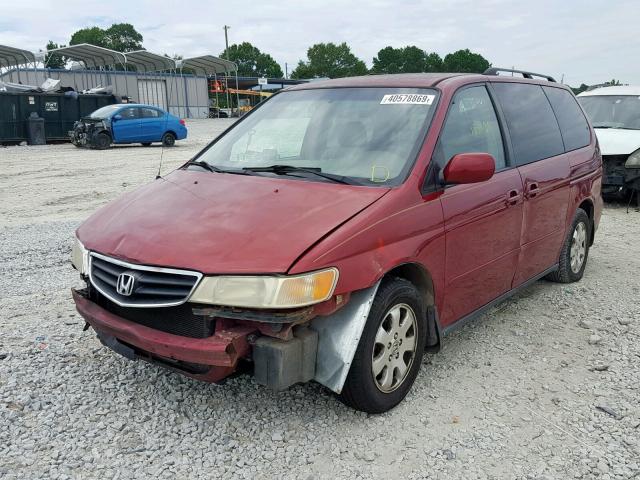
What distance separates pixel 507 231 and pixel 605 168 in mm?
6675

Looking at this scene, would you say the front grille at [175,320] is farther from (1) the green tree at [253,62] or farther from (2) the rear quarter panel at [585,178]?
(1) the green tree at [253,62]

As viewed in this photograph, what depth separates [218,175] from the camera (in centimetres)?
375

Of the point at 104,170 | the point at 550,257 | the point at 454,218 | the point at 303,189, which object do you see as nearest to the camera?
the point at 303,189

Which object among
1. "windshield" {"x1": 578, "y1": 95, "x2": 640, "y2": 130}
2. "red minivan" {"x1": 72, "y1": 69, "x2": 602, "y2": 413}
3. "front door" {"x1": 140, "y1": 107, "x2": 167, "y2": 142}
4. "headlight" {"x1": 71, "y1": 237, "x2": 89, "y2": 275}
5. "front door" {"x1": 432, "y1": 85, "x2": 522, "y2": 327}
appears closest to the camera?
"red minivan" {"x1": 72, "y1": 69, "x2": 602, "y2": 413}

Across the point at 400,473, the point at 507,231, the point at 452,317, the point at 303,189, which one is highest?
the point at 303,189

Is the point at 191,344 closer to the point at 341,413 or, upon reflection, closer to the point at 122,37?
the point at 341,413

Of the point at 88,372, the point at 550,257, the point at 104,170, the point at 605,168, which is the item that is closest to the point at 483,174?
the point at 550,257

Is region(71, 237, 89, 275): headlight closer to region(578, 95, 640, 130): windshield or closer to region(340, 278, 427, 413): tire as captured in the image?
region(340, 278, 427, 413): tire

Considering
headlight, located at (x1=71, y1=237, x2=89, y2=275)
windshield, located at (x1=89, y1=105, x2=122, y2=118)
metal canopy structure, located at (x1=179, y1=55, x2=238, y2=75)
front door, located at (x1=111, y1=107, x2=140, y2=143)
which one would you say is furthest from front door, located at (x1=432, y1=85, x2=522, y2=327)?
metal canopy structure, located at (x1=179, y1=55, x2=238, y2=75)

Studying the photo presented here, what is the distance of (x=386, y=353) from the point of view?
313cm

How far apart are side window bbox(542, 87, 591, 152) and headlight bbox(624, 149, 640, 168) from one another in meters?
4.22

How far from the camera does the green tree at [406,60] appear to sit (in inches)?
3819

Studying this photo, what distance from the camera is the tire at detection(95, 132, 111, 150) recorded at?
67.1 ft

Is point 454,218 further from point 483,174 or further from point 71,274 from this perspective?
point 71,274
